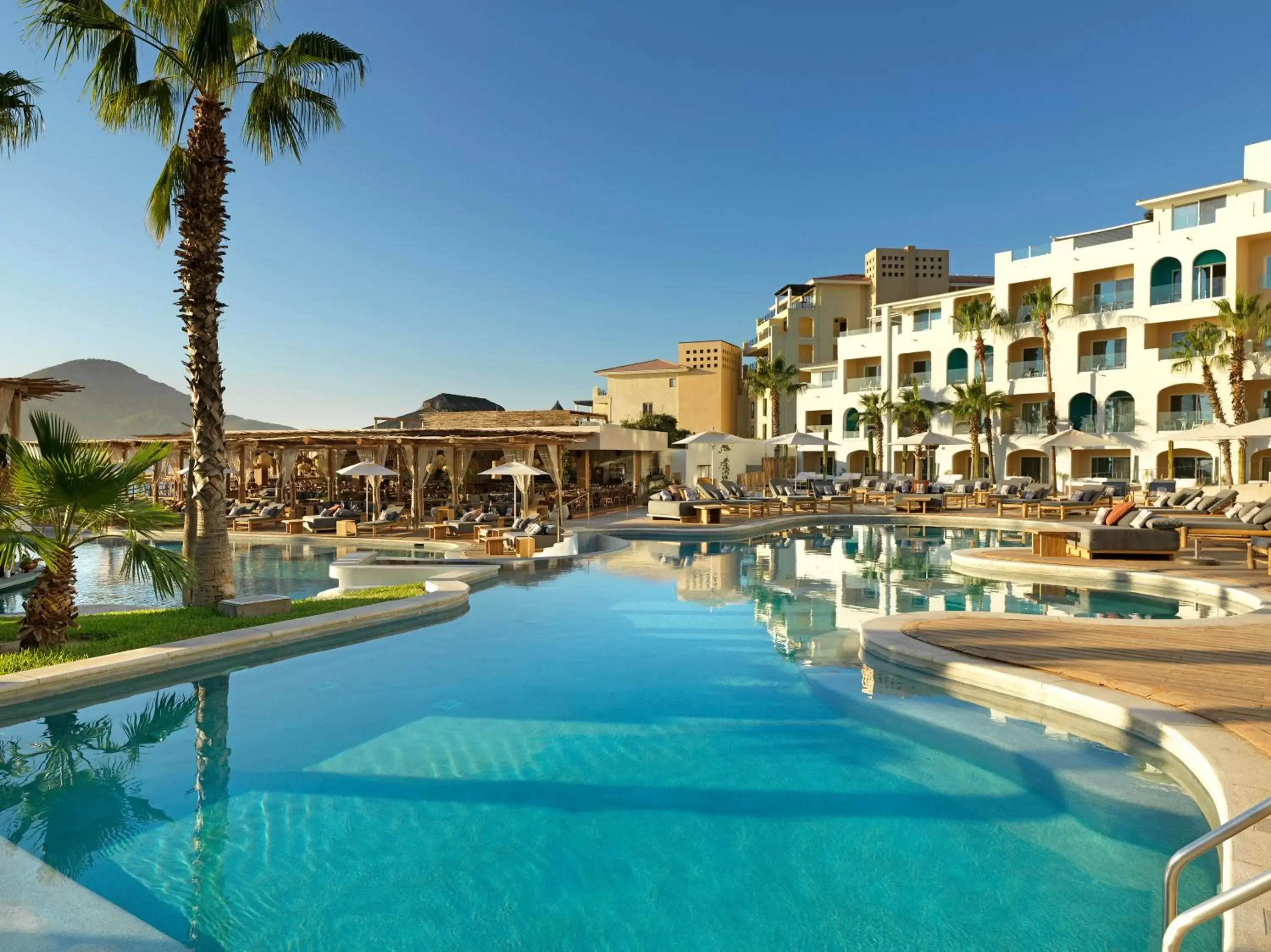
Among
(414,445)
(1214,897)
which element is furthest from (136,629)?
(414,445)

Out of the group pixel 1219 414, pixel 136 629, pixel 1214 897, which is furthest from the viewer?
pixel 1219 414

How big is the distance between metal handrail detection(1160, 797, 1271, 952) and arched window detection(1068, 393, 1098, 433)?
32.9 meters

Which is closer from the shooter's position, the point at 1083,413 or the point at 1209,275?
the point at 1209,275

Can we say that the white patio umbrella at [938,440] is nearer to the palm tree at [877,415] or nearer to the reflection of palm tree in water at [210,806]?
the palm tree at [877,415]

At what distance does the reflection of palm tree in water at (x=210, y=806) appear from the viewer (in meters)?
3.70

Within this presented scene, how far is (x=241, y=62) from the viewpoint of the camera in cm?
949

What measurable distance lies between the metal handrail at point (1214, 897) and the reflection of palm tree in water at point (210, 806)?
12.4 feet

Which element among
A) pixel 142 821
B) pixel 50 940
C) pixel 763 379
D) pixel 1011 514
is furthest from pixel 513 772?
pixel 763 379

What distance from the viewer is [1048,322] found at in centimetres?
3212

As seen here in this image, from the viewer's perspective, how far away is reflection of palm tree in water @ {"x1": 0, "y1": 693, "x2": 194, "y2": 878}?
4348 millimetres

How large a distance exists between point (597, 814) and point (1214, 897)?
3.30m

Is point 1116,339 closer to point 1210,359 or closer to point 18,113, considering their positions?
point 1210,359

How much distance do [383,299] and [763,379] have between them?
23607mm

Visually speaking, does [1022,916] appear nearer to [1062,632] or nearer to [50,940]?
[50,940]
